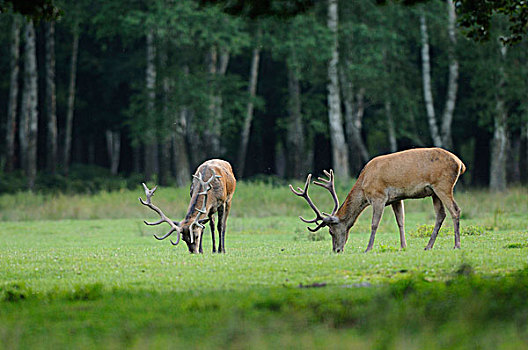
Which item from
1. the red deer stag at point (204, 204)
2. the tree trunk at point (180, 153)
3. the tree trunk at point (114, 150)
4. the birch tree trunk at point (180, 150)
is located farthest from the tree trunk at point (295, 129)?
the tree trunk at point (114, 150)

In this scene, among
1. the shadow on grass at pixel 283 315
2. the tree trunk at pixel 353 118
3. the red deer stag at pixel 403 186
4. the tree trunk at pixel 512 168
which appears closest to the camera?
the shadow on grass at pixel 283 315

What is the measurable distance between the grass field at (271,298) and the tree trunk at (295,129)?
2639 cm

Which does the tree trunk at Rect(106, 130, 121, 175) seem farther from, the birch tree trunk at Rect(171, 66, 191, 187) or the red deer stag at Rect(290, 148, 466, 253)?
the red deer stag at Rect(290, 148, 466, 253)

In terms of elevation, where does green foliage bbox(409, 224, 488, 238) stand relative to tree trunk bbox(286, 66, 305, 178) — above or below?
below

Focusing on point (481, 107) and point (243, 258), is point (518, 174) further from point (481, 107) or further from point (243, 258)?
point (243, 258)

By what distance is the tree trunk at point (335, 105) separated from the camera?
37.1 m

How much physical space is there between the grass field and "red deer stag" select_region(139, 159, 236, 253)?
0.63 metres

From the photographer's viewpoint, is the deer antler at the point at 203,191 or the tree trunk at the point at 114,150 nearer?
the deer antler at the point at 203,191

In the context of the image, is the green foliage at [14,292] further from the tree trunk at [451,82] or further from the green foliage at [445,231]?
the tree trunk at [451,82]

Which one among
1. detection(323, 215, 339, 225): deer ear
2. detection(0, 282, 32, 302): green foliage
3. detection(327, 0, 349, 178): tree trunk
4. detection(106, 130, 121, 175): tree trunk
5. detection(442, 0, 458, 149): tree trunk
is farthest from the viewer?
detection(106, 130, 121, 175): tree trunk

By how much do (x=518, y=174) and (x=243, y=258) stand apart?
34.2 m

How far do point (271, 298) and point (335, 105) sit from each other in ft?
94.7

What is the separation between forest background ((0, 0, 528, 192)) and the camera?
37938 millimetres

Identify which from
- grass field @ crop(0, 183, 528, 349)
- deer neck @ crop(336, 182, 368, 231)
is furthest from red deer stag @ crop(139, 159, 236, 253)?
deer neck @ crop(336, 182, 368, 231)
